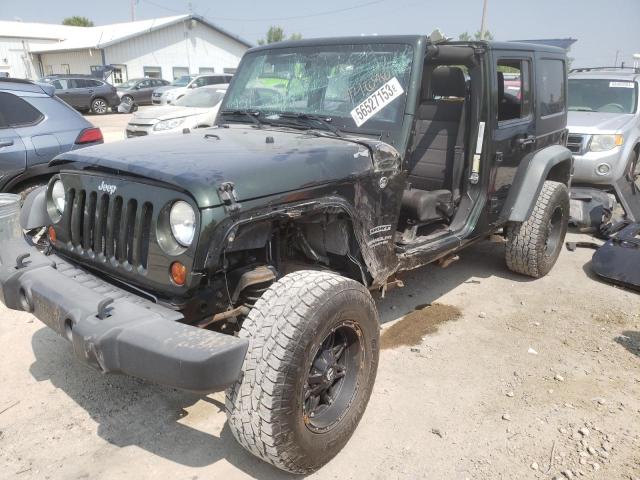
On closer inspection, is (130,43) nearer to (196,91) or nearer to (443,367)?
(196,91)

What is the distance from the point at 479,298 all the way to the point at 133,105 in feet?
71.8

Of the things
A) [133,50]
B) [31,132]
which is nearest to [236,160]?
[31,132]

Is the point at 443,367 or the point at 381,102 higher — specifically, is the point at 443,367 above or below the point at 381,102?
below

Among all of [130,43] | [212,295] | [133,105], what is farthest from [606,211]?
Answer: [130,43]

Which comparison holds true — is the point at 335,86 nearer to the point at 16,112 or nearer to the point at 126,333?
the point at 126,333

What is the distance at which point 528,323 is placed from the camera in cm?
404

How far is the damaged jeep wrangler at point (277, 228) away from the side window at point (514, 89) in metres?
0.03

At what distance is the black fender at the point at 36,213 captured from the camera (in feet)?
10.0

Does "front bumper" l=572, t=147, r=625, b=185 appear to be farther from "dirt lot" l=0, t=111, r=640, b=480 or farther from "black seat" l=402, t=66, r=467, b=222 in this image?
"black seat" l=402, t=66, r=467, b=222

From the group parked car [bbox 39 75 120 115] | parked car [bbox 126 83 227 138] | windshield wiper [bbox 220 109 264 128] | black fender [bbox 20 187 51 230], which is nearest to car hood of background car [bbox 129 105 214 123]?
parked car [bbox 126 83 227 138]

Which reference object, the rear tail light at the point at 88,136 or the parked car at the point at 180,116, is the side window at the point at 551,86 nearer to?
the rear tail light at the point at 88,136

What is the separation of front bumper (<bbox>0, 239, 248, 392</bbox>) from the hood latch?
0.52 meters

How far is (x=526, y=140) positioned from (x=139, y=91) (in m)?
23.0

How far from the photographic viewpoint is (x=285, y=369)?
2.09m
